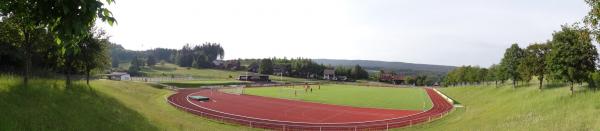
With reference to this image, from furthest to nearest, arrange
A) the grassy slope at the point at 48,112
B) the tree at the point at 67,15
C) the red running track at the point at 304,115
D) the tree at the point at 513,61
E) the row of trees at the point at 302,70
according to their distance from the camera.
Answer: the row of trees at the point at 302,70 → the tree at the point at 513,61 → the red running track at the point at 304,115 → the grassy slope at the point at 48,112 → the tree at the point at 67,15

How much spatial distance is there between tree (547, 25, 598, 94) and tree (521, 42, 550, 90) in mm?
14183

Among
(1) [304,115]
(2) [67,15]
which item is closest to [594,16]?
(2) [67,15]

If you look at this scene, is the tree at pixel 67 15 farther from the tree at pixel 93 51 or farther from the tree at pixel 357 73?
the tree at pixel 357 73

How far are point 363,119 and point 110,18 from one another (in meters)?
39.6

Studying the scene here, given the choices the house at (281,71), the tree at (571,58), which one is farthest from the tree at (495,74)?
the house at (281,71)

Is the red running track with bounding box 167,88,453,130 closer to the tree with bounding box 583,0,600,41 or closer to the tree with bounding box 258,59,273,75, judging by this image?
the tree with bounding box 583,0,600,41

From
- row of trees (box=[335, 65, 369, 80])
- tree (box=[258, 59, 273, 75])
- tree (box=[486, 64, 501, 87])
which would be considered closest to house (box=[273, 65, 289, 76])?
tree (box=[258, 59, 273, 75])

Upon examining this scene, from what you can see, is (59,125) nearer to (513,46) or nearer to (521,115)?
(521,115)

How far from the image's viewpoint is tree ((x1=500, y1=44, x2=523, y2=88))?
65.3 meters

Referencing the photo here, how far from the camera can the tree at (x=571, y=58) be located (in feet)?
136

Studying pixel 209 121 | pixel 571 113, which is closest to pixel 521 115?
pixel 571 113

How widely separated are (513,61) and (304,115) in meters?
34.5

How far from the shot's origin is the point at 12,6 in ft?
31.7

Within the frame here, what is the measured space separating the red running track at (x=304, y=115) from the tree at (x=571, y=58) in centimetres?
1140
